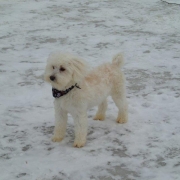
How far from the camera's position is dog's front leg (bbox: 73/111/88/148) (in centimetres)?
405

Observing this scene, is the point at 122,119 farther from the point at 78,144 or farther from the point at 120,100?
the point at 78,144

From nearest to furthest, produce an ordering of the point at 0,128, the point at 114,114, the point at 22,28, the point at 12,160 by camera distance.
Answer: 1. the point at 12,160
2. the point at 0,128
3. the point at 114,114
4. the point at 22,28

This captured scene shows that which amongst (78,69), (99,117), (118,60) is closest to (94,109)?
(99,117)

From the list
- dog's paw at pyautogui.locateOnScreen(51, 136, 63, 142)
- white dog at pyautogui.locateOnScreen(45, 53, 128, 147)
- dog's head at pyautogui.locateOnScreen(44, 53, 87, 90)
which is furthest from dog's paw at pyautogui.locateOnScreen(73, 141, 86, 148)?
dog's head at pyautogui.locateOnScreen(44, 53, 87, 90)

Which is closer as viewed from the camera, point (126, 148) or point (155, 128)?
point (126, 148)

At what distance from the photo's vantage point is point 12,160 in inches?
150

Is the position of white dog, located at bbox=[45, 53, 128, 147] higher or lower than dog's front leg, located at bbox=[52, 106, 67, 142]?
higher

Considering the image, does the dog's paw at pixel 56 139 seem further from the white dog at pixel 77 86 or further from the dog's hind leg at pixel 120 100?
the dog's hind leg at pixel 120 100

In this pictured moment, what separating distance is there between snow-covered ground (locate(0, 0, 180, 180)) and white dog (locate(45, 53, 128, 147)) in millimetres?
328

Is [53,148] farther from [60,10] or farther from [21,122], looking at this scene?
[60,10]

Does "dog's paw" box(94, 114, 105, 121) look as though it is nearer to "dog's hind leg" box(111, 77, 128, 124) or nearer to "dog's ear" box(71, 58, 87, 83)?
"dog's hind leg" box(111, 77, 128, 124)

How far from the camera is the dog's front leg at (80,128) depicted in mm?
4047

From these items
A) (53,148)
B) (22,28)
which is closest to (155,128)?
(53,148)

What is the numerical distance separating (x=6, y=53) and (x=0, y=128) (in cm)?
362
